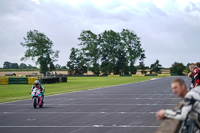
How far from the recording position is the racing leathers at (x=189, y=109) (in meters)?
4.71

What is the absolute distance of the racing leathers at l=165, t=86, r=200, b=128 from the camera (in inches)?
185

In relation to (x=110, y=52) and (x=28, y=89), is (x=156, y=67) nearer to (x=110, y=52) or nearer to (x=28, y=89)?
(x=110, y=52)

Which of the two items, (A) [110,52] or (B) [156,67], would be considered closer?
(A) [110,52]

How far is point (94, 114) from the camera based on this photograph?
14.7m

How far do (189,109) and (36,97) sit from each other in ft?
46.5

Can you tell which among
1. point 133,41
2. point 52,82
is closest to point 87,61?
point 133,41

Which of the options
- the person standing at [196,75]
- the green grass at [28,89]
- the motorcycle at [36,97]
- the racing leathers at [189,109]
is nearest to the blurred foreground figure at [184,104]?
the racing leathers at [189,109]

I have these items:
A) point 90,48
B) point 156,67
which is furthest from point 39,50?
point 156,67

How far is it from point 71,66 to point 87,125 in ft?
449

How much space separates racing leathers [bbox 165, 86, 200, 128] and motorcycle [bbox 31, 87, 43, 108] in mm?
13846

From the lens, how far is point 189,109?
4.70 m

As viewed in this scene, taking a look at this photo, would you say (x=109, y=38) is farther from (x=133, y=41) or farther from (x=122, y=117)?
(x=122, y=117)

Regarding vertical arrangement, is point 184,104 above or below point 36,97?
above

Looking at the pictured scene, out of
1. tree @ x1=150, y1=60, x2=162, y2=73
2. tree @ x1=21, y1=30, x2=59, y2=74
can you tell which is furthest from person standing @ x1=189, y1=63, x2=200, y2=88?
tree @ x1=150, y1=60, x2=162, y2=73
